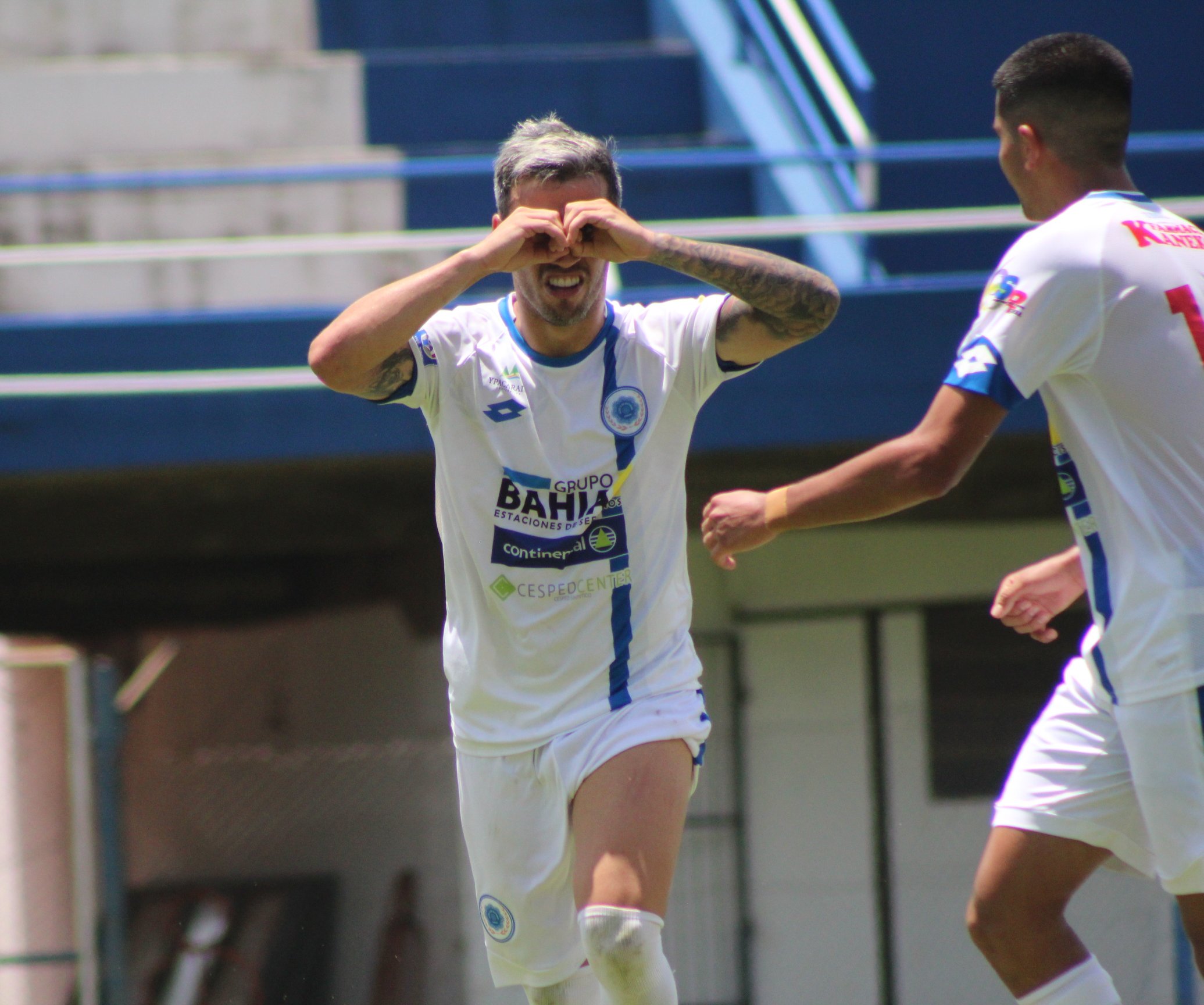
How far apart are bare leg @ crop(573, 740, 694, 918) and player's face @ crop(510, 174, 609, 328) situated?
98 centimetres

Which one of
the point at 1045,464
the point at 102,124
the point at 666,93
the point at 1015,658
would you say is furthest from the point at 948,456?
the point at 102,124

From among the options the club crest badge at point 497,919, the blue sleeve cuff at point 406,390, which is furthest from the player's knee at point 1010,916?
the blue sleeve cuff at point 406,390

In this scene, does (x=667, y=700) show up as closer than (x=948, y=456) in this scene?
No

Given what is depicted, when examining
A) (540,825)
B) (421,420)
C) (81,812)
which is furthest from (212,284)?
(540,825)

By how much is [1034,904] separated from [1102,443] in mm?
1030

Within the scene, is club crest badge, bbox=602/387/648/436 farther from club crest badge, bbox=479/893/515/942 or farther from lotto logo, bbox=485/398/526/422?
club crest badge, bbox=479/893/515/942

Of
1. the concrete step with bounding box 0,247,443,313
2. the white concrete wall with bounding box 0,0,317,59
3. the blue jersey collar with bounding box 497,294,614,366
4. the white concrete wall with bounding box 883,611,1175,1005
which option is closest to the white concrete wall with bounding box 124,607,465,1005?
the white concrete wall with bounding box 883,611,1175,1005

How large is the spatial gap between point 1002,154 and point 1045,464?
5.81 metres

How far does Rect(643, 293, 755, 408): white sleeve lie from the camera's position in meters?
3.30

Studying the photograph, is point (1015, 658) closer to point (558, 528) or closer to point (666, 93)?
point (558, 528)

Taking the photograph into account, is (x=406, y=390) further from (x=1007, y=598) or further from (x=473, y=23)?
(x=473, y=23)

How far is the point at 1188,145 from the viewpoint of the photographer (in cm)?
748

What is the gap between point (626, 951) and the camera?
2900 millimetres

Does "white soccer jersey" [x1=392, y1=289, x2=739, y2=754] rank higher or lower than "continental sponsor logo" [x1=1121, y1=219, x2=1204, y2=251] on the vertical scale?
lower
